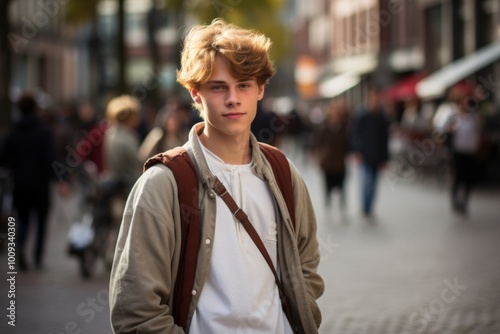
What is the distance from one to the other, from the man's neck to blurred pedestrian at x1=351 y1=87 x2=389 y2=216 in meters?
13.1

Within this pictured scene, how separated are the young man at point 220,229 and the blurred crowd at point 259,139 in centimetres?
536

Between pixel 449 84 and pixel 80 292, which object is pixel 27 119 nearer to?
pixel 80 292

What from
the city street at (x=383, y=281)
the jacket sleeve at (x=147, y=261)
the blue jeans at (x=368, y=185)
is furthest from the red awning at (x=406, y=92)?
the jacket sleeve at (x=147, y=261)

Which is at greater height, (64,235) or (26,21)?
(26,21)

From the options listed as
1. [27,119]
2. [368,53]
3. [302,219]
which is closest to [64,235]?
[27,119]

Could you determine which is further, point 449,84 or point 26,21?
point 26,21

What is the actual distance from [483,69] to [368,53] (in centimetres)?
2569

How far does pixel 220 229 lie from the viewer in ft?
11.4

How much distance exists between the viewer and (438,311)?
333 inches

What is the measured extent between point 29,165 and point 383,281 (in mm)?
4033

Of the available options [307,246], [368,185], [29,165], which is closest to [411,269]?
[29,165]

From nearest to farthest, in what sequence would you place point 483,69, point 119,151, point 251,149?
point 251,149
point 119,151
point 483,69

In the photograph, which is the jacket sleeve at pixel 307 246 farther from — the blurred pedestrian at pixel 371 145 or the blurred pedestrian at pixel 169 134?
the blurred pedestrian at pixel 371 145

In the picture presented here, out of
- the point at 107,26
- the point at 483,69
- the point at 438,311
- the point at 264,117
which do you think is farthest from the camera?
the point at 107,26
